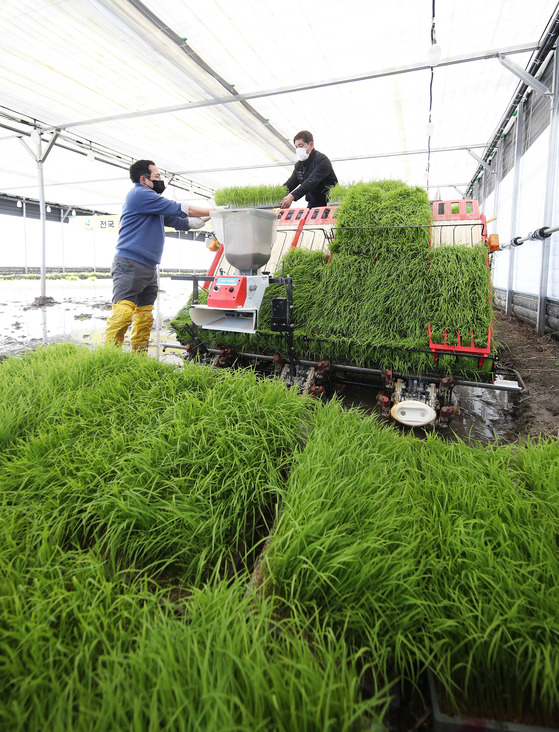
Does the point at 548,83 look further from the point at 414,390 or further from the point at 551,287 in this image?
the point at 414,390

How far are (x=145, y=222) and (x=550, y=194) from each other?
5023 mm

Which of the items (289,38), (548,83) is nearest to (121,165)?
(289,38)

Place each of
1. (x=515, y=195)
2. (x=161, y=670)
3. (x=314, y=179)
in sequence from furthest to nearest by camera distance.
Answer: (x=515, y=195)
(x=314, y=179)
(x=161, y=670)

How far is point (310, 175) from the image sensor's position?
424 cm

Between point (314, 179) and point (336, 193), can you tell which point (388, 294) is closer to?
point (336, 193)

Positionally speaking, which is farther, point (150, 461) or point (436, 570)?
point (150, 461)

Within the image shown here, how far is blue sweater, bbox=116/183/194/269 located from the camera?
3541 mm

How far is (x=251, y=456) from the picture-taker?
5.68 feet

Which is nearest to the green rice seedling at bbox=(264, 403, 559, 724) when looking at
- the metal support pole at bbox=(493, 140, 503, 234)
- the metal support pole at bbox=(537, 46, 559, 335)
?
the metal support pole at bbox=(537, 46, 559, 335)

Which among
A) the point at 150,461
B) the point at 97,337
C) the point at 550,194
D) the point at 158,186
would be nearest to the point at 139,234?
the point at 158,186

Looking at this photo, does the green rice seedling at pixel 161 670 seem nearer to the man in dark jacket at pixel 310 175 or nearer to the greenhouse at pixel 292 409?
the greenhouse at pixel 292 409

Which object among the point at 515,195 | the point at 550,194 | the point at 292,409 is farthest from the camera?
the point at 515,195

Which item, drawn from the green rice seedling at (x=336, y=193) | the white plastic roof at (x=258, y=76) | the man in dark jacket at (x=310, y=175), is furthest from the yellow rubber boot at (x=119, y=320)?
the white plastic roof at (x=258, y=76)

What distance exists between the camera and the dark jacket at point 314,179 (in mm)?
4152
